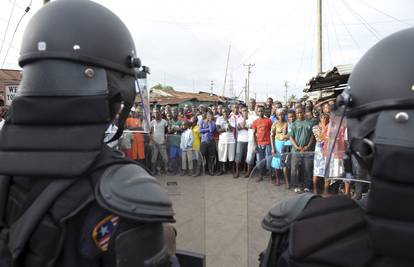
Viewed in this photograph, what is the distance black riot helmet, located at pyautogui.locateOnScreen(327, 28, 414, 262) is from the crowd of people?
313 millimetres

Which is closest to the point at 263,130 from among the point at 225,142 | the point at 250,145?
the point at 250,145

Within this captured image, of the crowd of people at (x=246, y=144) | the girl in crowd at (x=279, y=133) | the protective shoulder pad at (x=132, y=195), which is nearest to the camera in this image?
the protective shoulder pad at (x=132, y=195)

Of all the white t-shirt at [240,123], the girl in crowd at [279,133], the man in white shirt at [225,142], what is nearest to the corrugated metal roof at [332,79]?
the girl in crowd at [279,133]

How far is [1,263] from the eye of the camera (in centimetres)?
123

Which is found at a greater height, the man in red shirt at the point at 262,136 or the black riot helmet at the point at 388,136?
the black riot helmet at the point at 388,136

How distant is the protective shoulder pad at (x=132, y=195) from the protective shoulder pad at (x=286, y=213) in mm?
412

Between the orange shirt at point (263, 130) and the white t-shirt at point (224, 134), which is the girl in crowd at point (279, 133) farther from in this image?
the white t-shirt at point (224, 134)

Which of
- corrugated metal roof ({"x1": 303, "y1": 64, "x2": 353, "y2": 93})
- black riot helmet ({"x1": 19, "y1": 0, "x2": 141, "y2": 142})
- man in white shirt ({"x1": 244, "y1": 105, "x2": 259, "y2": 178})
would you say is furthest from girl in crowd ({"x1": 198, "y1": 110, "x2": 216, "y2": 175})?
black riot helmet ({"x1": 19, "y1": 0, "x2": 141, "y2": 142})

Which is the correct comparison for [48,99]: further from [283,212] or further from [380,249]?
[380,249]

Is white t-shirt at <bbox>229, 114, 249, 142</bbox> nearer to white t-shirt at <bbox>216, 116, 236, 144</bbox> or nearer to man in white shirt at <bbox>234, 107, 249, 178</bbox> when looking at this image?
man in white shirt at <bbox>234, 107, 249, 178</bbox>

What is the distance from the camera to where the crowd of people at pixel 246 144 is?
1938mm

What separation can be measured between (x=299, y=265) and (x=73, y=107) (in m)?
0.95

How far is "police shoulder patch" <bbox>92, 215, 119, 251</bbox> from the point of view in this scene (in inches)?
45.6

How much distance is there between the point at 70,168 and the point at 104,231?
239mm
